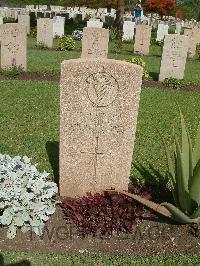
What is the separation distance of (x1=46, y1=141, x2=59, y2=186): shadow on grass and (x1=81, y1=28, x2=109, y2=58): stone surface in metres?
6.38

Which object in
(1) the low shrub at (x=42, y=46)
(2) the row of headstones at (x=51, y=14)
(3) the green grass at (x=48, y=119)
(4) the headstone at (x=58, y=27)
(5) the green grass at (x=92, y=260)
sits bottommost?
(5) the green grass at (x=92, y=260)

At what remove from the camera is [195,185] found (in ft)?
14.4

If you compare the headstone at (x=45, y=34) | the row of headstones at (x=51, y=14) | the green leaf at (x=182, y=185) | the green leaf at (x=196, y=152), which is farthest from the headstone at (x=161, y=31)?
the green leaf at (x=182, y=185)

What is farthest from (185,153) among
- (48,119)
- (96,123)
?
(48,119)

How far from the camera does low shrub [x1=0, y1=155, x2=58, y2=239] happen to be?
14.6 feet

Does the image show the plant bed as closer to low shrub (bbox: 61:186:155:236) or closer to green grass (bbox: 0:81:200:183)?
low shrub (bbox: 61:186:155:236)

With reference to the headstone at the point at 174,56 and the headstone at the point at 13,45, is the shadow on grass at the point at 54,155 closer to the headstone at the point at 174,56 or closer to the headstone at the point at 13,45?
the headstone at the point at 13,45

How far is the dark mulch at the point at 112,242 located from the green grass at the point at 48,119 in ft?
5.06

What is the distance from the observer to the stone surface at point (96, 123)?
4.54 m

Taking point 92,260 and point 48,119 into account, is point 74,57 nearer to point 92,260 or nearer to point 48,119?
point 48,119

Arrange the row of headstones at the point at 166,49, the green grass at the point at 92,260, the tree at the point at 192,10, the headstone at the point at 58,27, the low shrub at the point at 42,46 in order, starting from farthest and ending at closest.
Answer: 1. the tree at the point at 192,10
2. the headstone at the point at 58,27
3. the low shrub at the point at 42,46
4. the row of headstones at the point at 166,49
5. the green grass at the point at 92,260

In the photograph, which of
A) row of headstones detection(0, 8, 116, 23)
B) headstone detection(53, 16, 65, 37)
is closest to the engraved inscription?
headstone detection(53, 16, 65, 37)

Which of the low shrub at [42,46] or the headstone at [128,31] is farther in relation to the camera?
the headstone at [128,31]

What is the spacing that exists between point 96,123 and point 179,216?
1.43m
